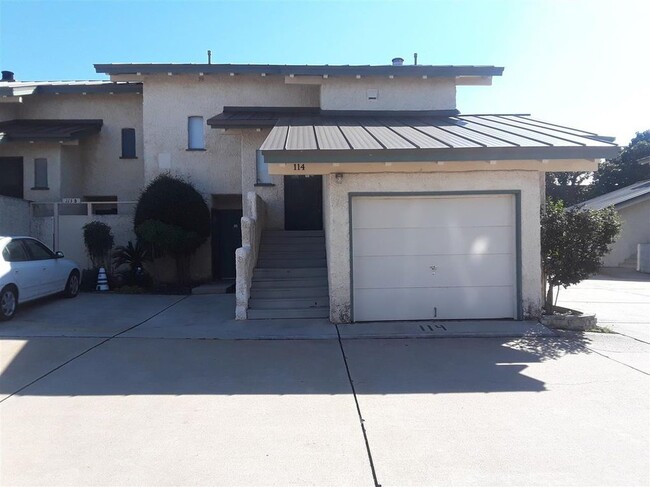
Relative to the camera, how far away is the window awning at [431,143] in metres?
7.43

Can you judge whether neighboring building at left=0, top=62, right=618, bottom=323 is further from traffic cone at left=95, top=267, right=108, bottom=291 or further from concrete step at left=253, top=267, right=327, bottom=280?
traffic cone at left=95, top=267, right=108, bottom=291

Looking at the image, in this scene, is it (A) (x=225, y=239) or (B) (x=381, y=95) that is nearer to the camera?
(B) (x=381, y=95)

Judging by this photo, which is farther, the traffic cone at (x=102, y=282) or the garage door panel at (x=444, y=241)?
the traffic cone at (x=102, y=282)

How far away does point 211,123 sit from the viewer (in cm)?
1277

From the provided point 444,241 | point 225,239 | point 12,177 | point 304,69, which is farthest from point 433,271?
point 12,177

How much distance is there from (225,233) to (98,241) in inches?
155

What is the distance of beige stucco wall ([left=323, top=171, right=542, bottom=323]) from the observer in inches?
336

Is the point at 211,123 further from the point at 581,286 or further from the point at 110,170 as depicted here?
the point at 581,286

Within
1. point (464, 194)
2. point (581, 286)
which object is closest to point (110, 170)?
point (464, 194)

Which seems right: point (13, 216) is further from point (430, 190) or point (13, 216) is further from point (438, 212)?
point (438, 212)

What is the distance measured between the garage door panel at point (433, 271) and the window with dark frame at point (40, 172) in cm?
1195

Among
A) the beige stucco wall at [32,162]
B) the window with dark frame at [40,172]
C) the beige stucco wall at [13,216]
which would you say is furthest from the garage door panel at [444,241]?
the window with dark frame at [40,172]

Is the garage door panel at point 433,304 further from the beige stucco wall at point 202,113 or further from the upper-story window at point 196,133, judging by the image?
the upper-story window at point 196,133

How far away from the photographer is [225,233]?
51.9 feet
